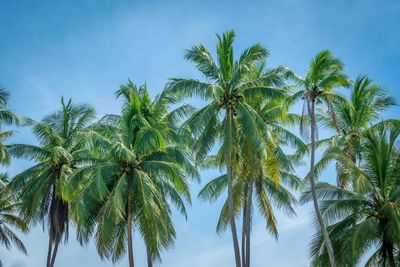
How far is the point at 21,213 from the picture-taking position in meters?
28.6

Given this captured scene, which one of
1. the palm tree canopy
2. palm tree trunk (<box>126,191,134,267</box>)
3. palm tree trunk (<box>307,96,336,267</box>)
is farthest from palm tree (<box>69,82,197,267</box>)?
palm tree trunk (<box>307,96,336,267</box>)

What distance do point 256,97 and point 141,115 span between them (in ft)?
17.6

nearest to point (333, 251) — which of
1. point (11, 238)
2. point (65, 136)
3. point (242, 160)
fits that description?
point (242, 160)

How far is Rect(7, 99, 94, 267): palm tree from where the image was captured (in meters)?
27.8

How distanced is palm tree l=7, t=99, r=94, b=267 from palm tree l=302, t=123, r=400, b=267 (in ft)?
40.1

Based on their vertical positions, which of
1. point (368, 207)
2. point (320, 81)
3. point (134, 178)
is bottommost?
point (368, 207)

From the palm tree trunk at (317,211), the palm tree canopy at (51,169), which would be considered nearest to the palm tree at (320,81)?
the palm tree trunk at (317,211)

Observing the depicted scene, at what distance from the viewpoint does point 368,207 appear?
2348 cm

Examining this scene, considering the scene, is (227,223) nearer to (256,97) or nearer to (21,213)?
(256,97)

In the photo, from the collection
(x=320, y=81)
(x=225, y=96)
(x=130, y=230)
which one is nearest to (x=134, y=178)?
(x=130, y=230)

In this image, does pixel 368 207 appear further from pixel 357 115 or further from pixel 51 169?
pixel 51 169

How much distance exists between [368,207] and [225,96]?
7.81 m

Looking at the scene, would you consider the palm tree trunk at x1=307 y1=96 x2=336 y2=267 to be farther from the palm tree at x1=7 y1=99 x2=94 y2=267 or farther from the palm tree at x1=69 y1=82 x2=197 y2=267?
the palm tree at x1=7 y1=99 x2=94 y2=267

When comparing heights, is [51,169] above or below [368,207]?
above
